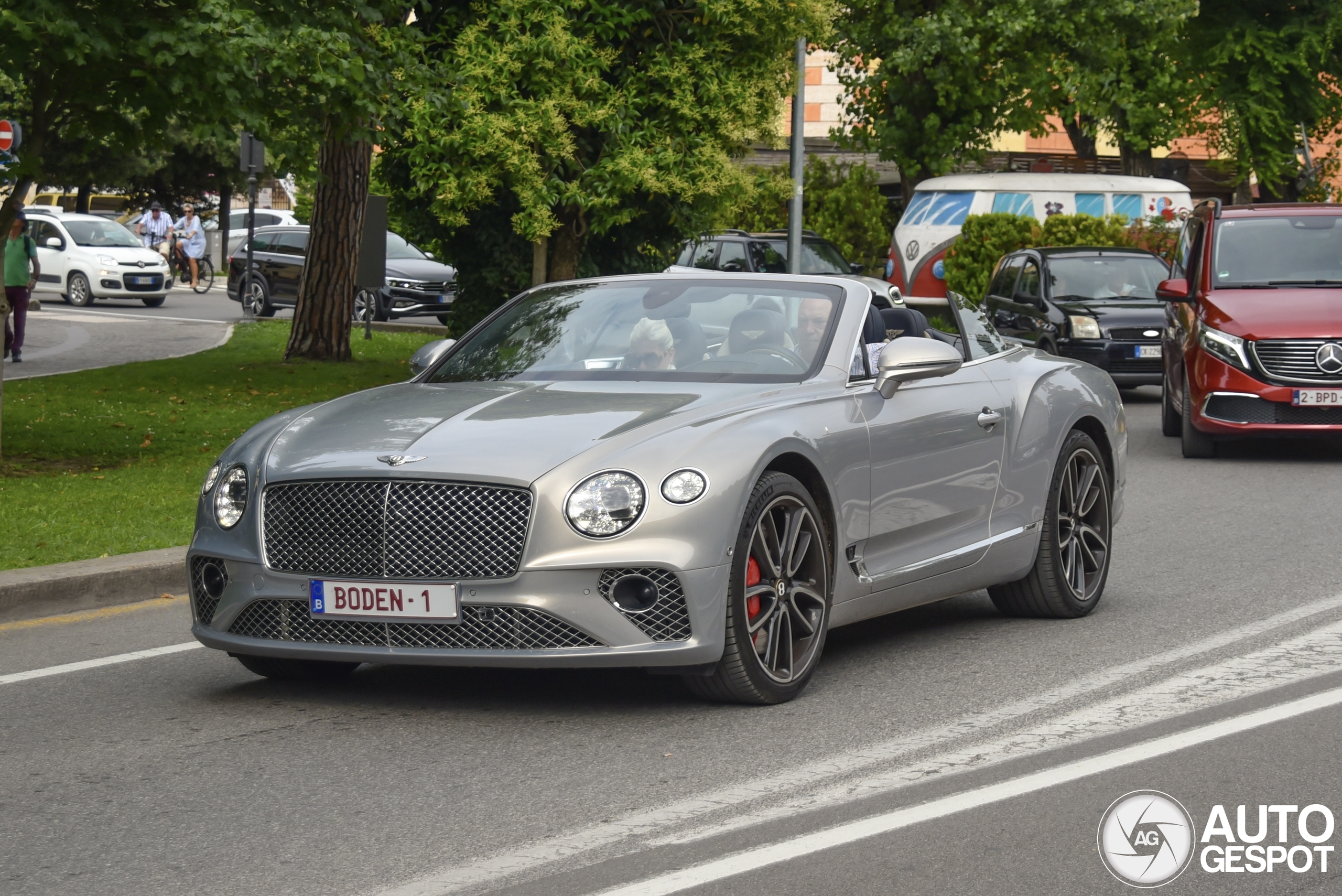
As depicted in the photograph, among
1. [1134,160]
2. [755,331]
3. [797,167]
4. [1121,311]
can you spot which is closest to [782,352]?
[755,331]

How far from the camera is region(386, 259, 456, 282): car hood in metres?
33.8

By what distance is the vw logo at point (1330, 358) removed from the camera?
570 inches

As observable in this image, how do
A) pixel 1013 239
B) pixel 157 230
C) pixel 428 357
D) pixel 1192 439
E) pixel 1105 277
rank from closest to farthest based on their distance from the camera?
1. pixel 428 357
2. pixel 1192 439
3. pixel 1105 277
4. pixel 1013 239
5. pixel 157 230

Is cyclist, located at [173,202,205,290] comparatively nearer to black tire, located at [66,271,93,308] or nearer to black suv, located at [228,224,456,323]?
black tire, located at [66,271,93,308]

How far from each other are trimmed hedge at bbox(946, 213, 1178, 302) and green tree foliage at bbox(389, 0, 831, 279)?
685cm

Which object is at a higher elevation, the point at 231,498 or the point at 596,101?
the point at 596,101

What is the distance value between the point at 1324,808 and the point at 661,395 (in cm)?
260

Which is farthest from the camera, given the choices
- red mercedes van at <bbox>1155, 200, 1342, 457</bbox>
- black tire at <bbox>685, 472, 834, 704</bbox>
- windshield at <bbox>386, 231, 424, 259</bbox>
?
windshield at <bbox>386, 231, 424, 259</bbox>

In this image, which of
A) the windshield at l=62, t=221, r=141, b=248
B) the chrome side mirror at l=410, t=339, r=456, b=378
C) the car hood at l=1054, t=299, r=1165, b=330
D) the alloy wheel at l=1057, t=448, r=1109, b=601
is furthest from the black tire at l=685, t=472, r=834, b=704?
the windshield at l=62, t=221, r=141, b=248

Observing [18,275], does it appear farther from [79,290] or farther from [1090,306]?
[79,290]

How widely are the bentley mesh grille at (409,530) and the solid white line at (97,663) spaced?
141cm

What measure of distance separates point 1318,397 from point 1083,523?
6.59 m

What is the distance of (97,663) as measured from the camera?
296 inches

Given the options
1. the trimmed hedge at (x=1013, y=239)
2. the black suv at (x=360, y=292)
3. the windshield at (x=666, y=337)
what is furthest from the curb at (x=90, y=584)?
the black suv at (x=360, y=292)
